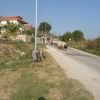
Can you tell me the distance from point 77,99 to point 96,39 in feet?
82.3

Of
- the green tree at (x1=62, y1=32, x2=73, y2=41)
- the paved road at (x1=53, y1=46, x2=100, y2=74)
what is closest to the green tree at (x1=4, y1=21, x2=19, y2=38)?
the paved road at (x1=53, y1=46, x2=100, y2=74)

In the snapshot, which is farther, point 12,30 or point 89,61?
point 12,30

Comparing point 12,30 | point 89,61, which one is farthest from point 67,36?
point 89,61

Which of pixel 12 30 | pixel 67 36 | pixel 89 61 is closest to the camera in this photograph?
pixel 89 61

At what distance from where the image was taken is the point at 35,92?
16.7 feet

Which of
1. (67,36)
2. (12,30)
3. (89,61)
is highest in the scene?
(12,30)

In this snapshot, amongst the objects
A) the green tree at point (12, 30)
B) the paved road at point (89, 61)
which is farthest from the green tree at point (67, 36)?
the paved road at point (89, 61)

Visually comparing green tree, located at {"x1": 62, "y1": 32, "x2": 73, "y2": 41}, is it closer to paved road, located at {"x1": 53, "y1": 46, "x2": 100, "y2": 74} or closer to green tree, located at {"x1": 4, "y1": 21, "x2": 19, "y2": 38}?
green tree, located at {"x1": 4, "y1": 21, "x2": 19, "y2": 38}

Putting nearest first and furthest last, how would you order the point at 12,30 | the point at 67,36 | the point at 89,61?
the point at 89,61, the point at 12,30, the point at 67,36

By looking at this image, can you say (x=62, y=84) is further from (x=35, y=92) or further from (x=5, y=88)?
(x=5, y=88)

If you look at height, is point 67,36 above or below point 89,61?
above

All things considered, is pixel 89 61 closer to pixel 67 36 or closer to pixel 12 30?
pixel 12 30

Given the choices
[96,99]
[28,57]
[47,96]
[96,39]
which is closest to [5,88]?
[47,96]

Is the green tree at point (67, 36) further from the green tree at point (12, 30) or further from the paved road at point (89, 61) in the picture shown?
the paved road at point (89, 61)
